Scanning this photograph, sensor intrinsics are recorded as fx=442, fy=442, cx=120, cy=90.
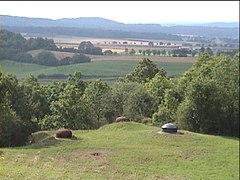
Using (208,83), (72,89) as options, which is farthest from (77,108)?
(208,83)

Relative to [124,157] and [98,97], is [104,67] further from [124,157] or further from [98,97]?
[124,157]

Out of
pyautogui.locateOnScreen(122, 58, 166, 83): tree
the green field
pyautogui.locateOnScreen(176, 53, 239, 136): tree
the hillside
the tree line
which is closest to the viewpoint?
the tree line

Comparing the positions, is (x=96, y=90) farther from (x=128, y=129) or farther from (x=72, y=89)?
(x=128, y=129)

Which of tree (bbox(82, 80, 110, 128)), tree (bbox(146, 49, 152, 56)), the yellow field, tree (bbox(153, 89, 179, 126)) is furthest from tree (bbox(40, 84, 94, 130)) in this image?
tree (bbox(146, 49, 152, 56))

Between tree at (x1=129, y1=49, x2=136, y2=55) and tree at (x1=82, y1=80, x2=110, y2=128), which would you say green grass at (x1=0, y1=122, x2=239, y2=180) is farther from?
tree at (x1=129, y1=49, x2=136, y2=55)

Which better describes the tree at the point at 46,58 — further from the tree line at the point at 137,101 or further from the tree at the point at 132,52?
the tree at the point at 132,52

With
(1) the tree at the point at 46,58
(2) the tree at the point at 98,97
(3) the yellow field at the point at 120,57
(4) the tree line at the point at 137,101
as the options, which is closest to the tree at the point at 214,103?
(4) the tree line at the point at 137,101
